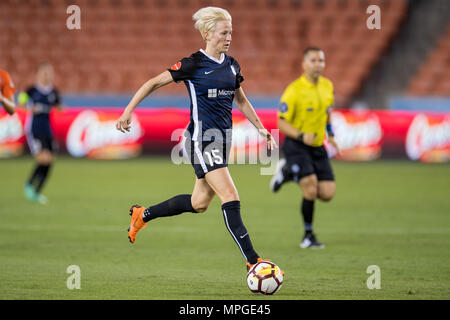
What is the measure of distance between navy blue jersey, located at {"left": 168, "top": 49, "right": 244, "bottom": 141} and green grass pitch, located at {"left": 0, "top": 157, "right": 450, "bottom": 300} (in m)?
1.44

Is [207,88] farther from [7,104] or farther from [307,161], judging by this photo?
[307,161]

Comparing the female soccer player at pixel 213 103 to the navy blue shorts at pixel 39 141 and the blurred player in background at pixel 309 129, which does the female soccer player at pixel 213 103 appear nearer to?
the blurred player in background at pixel 309 129

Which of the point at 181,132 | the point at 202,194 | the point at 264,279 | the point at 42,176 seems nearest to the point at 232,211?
the point at 202,194

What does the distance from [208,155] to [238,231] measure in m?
0.71

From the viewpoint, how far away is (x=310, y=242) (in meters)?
9.14

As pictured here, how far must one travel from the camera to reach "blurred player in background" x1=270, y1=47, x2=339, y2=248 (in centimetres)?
919

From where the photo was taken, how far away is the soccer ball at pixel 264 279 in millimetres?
6199

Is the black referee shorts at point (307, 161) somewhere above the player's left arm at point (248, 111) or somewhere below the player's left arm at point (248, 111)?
below

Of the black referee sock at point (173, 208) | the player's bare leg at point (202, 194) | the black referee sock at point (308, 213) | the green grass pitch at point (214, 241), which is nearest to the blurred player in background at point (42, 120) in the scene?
the green grass pitch at point (214, 241)

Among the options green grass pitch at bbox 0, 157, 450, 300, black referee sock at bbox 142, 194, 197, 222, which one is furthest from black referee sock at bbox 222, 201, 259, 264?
black referee sock at bbox 142, 194, 197, 222

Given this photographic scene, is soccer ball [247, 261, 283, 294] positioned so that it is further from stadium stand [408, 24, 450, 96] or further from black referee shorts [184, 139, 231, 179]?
stadium stand [408, 24, 450, 96]

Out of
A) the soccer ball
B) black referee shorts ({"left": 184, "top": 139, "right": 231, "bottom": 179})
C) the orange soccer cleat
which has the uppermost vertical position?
black referee shorts ({"left": 184, "top": 139, "right": 231, "bottom": 179})

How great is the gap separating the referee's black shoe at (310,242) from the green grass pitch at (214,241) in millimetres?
144

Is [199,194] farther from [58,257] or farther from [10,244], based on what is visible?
[10,244]
